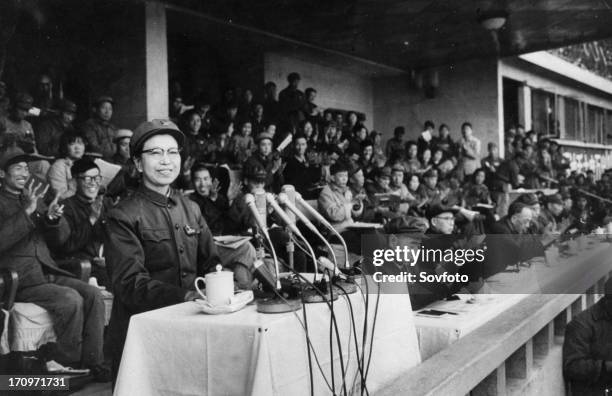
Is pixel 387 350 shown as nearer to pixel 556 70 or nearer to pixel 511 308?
pixel 511 308

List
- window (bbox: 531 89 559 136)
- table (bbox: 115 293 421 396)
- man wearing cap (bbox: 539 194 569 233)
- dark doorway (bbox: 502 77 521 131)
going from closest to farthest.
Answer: table (bbox: 115 293 421 396)
man wearing cap (bbox: 539 194 569 233)
dark doorway (bbox: 502 77 521 131)
window (bbox: 531 89 559 136)

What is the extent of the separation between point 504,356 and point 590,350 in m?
1.45

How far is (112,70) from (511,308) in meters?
4.91

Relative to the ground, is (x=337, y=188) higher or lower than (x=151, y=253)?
higher

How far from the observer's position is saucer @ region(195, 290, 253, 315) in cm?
155

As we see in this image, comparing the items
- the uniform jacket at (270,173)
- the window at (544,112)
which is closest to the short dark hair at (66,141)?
the uniform jacket at (270,173)

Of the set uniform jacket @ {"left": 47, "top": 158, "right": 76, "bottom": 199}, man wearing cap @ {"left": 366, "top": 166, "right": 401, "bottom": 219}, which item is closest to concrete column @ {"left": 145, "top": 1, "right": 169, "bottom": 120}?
uniform jacket @ {"left": 47, "top": 158, "right": 76, "bottom": 199}

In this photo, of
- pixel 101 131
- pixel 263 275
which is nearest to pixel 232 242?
pixel 101 131

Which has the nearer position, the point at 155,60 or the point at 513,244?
the point at 513,244

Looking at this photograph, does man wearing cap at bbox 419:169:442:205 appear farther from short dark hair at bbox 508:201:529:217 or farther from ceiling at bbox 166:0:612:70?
ceiling at bbox 166:0:612:70

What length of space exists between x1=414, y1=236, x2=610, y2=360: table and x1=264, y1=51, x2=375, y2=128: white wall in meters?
5.63

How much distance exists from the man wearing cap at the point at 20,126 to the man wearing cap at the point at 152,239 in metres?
3.09

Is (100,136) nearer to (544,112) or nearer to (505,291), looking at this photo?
(505,291)

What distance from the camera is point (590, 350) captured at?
360 cm
